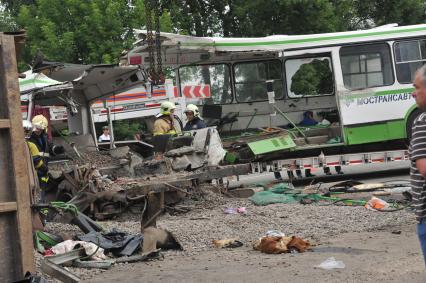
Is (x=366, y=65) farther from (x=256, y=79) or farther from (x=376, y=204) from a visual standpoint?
(x=376, y=204)

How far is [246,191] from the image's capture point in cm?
1248

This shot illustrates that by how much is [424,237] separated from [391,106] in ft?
39.0

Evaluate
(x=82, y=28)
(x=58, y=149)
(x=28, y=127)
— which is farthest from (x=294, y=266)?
(x=82, y=28)

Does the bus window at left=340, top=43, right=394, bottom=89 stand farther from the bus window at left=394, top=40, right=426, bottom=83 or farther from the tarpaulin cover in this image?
the tarpaulin cover

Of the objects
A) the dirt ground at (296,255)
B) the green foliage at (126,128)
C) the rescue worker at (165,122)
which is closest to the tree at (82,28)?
the green foliage at (126,128)

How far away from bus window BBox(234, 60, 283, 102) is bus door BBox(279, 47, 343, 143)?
0.22 meters

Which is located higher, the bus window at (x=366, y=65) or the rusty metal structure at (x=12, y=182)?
the bus window at (x=366, y=65)

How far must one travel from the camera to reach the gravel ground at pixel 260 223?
29.5 feet

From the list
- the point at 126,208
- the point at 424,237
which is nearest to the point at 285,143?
the point at 126,208

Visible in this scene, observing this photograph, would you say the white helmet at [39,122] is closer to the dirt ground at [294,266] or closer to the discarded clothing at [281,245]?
the dirt ground at [294,266]

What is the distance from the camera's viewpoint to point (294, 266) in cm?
725

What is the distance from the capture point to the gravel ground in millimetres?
9000

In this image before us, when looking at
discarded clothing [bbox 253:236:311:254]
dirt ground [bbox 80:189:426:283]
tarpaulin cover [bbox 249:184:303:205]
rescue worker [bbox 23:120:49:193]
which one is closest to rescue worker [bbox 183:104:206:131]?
tarpaulin cover [bbox 249:184:303:205]

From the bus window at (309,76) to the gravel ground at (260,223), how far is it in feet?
18.4
